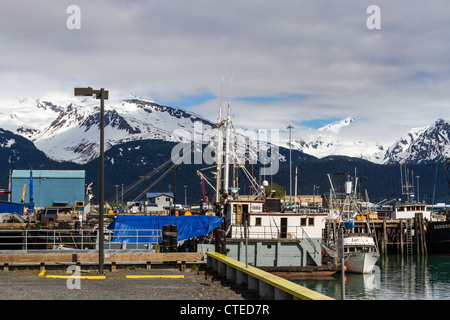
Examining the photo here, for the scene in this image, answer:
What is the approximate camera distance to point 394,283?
52.5 m

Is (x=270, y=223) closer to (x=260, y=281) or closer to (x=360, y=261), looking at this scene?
(x=360, y=261)

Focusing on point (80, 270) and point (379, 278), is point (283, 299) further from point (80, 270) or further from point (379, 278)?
point (379, 278)

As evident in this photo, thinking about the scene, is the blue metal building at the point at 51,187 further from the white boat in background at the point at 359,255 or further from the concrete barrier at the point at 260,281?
the concrete barrier at the point at 260,281

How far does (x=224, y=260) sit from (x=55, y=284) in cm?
753

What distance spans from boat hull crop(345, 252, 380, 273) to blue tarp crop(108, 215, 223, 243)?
1649 cm

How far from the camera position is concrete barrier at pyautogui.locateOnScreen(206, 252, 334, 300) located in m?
18.2

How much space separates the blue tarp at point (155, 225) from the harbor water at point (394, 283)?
8.02 metres

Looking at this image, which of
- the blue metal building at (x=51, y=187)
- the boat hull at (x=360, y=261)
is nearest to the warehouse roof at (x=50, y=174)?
the blue metal building at (x=51, y=187)

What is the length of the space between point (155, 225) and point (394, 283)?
22.3m

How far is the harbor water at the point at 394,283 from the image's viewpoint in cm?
4472

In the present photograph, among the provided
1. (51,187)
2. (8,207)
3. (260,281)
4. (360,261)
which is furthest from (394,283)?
(51,187)
